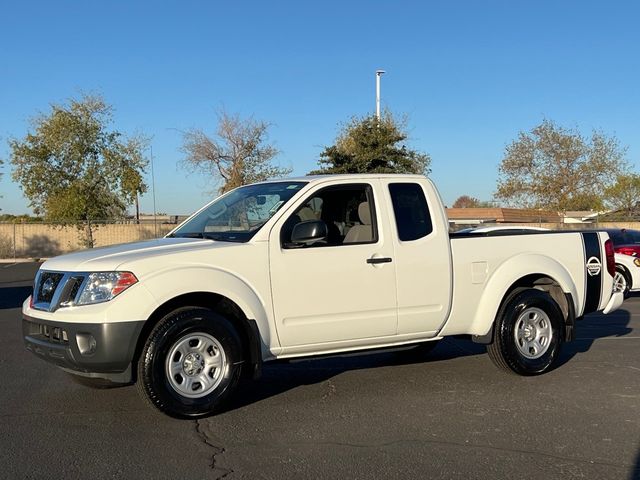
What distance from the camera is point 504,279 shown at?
6789mm

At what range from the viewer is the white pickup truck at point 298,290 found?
5180 millimetres

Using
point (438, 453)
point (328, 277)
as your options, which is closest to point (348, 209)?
point (328, 277)

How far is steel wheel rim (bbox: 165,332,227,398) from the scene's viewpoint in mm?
A: 5297

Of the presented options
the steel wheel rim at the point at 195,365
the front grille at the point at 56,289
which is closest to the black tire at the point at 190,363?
the steel wheel rim at the point at 195,365

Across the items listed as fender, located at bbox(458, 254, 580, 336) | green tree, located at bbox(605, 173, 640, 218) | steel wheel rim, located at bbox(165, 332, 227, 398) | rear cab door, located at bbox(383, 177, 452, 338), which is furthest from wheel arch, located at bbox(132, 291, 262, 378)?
green tree, located at bbox(605, 173, 640, 218)

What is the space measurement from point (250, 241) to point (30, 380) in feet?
9.56

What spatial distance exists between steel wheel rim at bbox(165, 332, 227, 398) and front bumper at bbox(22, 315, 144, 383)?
328 millimetres

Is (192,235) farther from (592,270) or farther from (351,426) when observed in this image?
(592,270)

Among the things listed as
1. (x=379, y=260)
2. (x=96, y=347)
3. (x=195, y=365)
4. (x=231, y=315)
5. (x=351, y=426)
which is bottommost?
(x=351, y=426)

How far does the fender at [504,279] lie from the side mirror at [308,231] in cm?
196

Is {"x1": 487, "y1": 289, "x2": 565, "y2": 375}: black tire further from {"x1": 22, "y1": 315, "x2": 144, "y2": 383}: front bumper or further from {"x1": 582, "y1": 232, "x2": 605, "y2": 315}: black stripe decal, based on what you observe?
{"x1": 22, "y1": 315, "x2": 144, "y2": 383}: front bumper

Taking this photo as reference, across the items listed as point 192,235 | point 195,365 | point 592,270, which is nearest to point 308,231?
point 192,235

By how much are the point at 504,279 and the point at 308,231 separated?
2268 mm

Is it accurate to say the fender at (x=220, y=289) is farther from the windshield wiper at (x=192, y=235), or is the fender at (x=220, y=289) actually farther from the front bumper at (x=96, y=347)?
the windshield wiper at (x=192, y=235)
